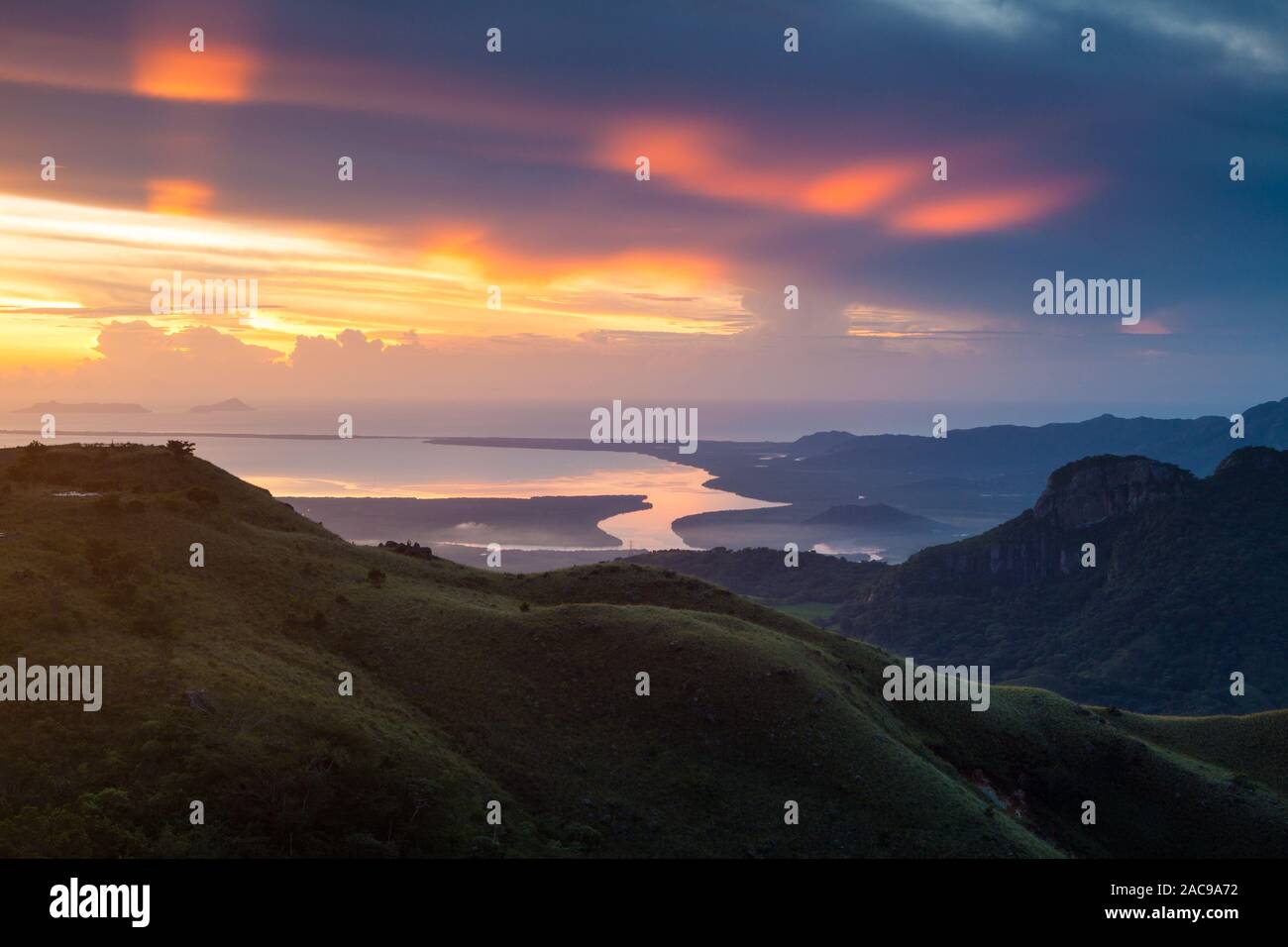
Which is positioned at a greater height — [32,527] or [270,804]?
[32,527]

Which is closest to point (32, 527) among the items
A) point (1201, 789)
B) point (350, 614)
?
point (350, 614)

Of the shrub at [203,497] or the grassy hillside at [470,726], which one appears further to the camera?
the shrub at [203,497]

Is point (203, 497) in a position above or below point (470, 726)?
above

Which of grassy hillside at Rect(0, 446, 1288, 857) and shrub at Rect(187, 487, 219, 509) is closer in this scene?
grassy hillside at Rect(0, 446, 1288, 857)

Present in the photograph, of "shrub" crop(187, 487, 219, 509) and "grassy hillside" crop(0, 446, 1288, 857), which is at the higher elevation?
"shrub" crop(187, 487, 219, 509)

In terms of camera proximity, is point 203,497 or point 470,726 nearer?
point 470,726

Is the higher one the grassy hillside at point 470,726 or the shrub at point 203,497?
the shrub at point 203,497
